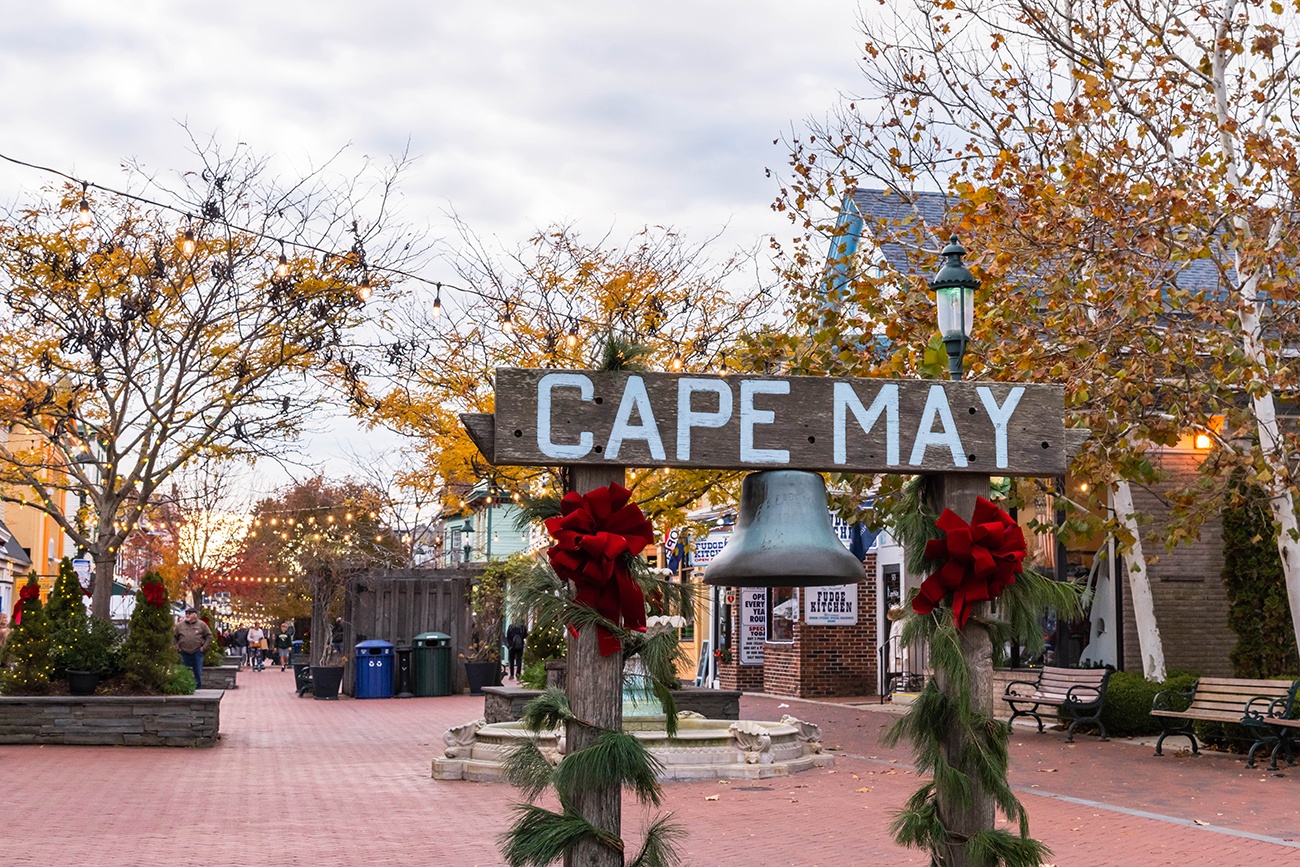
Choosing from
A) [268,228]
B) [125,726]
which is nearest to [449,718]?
[125,726]

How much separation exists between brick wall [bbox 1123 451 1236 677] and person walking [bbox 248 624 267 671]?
35142mm

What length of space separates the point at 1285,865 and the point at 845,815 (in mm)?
3401

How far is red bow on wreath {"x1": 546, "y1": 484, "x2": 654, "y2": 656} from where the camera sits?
16.8 ft

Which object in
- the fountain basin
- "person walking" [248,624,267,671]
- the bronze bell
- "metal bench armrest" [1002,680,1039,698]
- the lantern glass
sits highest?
the lantern glass

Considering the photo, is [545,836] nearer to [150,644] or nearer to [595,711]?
[595,711]

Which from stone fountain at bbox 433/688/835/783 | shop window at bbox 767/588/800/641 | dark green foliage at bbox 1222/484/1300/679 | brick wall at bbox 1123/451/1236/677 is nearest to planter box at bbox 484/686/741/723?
stone fountain at bbox 433/688/835/783

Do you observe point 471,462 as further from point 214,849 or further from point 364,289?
point 214,849

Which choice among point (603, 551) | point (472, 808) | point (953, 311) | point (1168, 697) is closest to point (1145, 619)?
point (1168, 697)

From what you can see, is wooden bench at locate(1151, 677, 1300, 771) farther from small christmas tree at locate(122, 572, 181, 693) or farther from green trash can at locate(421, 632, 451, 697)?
green trash can at locate(421, 632, 451, 697)

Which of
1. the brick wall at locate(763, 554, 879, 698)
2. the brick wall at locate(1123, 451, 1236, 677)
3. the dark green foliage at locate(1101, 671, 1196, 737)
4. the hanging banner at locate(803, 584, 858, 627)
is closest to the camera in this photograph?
the dark green foliage at locate(1101, 671, 1196, 737)

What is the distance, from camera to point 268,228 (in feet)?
62.8

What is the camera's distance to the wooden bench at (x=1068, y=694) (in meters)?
16.8

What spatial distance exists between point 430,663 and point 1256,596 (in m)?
16.8

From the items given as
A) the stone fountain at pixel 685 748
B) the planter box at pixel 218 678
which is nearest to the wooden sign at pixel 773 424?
the stone fountain at pixel 685 748
